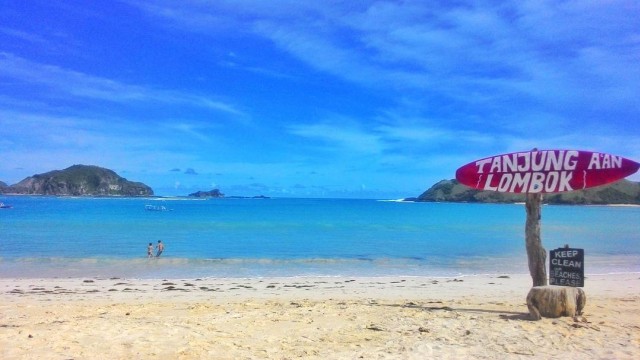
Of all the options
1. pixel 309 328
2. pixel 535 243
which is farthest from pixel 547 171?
pixel 309 328

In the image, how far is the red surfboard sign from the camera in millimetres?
9023

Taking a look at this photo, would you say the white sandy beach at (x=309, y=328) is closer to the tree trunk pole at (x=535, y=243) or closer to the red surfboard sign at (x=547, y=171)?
the tree trunk pole at (x=535, y=243)

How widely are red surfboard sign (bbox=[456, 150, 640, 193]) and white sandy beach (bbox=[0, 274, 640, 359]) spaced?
246 cm

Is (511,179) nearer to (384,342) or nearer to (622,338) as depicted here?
(622,338)

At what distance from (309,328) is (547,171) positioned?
17.7 feet

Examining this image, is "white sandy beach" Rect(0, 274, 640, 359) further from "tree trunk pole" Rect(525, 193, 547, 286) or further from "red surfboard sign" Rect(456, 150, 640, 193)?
"red surfboard sign" Rect(456, 150, 640, 193)

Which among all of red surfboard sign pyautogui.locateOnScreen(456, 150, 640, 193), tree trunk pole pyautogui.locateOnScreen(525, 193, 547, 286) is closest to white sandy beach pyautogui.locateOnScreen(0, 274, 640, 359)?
tree trunk pole pyautogui.locateOnScreen(525, 193, 547, 286)

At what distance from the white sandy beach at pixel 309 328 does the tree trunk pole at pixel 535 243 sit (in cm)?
82

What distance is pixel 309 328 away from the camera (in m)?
8.35

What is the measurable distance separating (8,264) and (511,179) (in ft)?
69.4

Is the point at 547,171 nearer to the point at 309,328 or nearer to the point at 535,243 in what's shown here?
the point at 535,243

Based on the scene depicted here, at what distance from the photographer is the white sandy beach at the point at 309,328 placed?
685cm

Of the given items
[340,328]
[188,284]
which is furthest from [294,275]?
[340,328]

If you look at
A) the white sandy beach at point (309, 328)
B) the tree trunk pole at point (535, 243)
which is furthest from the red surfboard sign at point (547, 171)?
the white sandy beach at point (309, 328)
